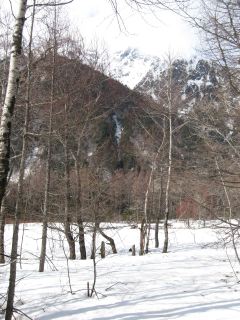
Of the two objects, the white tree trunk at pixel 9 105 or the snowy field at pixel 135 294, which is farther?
the snowy field at pixel 135 294

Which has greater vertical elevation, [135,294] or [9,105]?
[9,105]

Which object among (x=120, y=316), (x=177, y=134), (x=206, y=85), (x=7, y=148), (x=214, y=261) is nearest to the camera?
(x=7, y=148)

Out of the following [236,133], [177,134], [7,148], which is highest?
[177,134]

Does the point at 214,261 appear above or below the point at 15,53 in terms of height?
below

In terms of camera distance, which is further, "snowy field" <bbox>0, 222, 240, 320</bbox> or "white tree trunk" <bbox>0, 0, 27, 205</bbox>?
"snowy field" <bbox>0, 222, 240, 320</bbox>

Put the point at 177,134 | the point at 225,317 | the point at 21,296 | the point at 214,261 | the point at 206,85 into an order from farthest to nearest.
Result: the point at 177,134 → the point at 214,261 → the point at 206,85 → the point at 21,296 → the point at 225,317

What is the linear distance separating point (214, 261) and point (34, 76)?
7.43 meters

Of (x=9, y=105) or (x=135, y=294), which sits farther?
(x=135, y=294)

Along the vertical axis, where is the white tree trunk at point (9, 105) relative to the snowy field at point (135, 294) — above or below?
above

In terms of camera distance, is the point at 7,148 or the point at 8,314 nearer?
the point at 7,148

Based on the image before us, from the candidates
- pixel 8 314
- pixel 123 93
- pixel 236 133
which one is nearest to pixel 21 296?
pixel 8 314

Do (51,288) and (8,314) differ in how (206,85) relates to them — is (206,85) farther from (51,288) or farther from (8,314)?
(8,314)

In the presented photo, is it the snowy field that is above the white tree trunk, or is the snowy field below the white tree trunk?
below

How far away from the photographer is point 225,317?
5.91 meters
